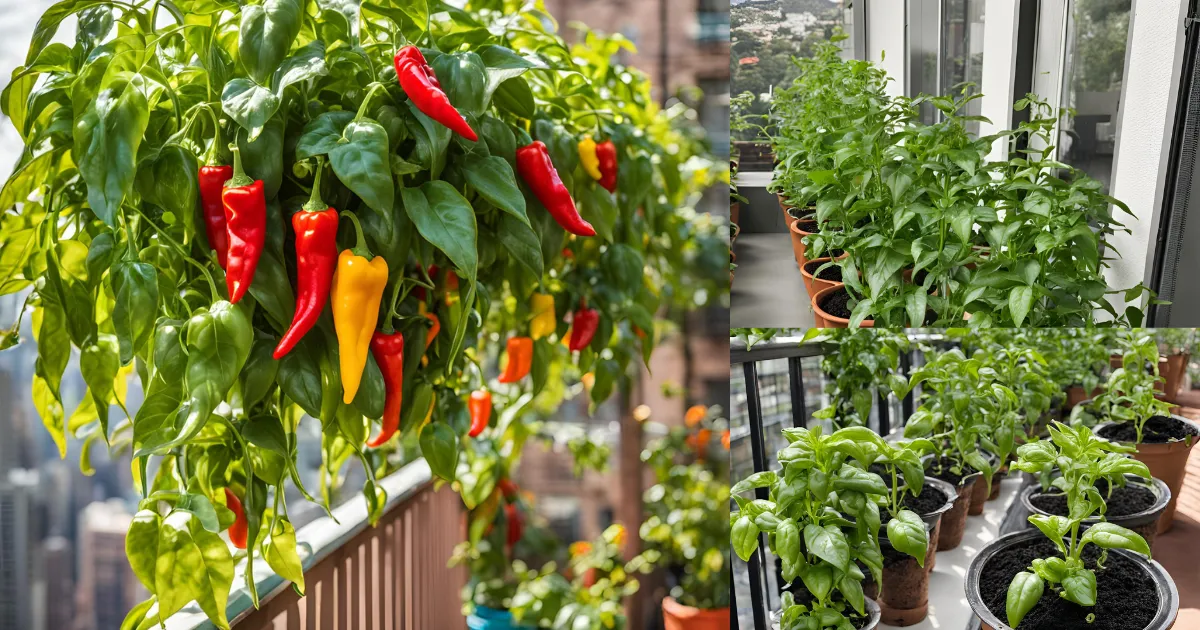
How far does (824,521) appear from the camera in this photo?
0.89 m

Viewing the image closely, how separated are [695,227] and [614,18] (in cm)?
59

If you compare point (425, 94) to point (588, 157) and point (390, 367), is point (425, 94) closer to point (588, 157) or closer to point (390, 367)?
point (390, 367)

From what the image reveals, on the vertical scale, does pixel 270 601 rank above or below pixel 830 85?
below

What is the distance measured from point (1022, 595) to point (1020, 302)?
11.4 inches

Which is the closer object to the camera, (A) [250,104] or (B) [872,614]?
(A) [250,104]

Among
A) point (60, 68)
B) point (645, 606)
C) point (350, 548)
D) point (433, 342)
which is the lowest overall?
point (645, 606)

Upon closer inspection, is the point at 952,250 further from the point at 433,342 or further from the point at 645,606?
the point at 645,606

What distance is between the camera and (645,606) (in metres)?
2.14

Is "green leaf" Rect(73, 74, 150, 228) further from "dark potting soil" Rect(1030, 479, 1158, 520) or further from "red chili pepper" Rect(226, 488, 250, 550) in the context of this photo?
"dark potting soil" Rect(1030, 479, 1158, 520)

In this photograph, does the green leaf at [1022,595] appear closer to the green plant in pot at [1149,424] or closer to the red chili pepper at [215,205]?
the green plant in pot at [1149,424]

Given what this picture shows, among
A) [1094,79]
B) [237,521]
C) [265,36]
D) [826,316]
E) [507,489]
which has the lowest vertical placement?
[507,489]

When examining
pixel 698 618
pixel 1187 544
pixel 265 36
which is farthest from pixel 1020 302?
pixel 698 618

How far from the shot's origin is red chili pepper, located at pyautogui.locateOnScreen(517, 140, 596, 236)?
0.83 m

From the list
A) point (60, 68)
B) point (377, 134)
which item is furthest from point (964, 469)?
point (60, 68)
